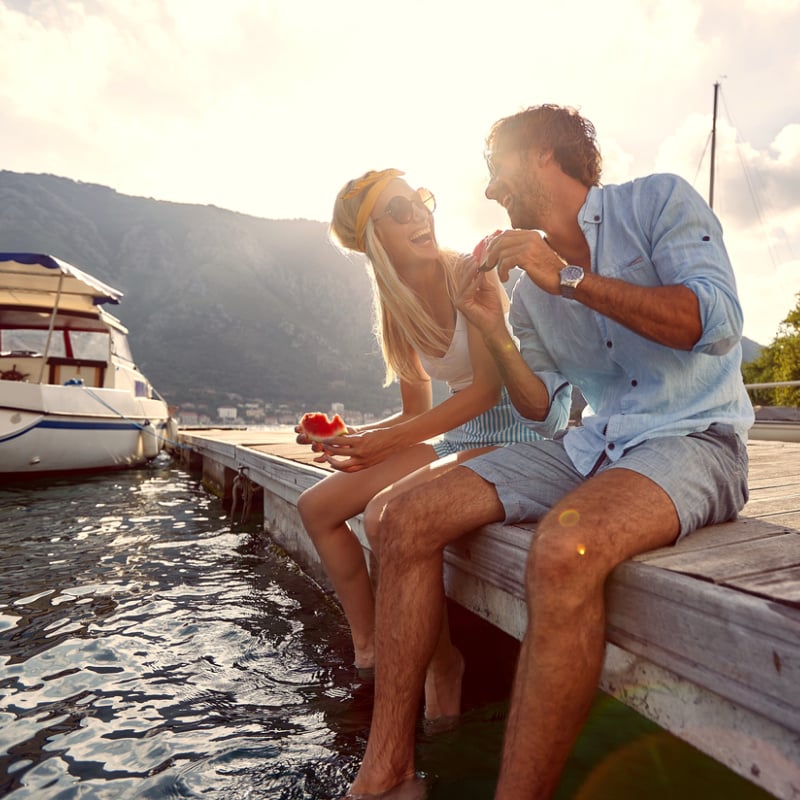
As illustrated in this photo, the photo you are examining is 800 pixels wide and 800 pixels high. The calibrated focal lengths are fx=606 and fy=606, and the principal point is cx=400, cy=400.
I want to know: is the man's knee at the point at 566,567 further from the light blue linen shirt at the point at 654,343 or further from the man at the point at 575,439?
the light blue linen shirt at the point at 654,343

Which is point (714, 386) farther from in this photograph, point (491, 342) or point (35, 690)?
point (35, 690)

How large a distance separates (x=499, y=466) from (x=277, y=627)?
2338mm

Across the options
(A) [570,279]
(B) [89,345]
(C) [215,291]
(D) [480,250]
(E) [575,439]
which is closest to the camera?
(A) [570,279]

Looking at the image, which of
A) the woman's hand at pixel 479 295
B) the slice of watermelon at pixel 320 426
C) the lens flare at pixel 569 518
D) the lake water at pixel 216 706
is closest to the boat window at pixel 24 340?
the lake water at pixel 216 706

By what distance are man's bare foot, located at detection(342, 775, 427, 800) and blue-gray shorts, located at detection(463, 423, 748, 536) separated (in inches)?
32.5

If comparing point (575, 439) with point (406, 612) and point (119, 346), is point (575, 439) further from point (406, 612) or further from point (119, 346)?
point (119, 346)

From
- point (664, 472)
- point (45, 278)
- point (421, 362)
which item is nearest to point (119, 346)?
point (45, 278)

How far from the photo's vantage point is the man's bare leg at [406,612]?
69.2 inches

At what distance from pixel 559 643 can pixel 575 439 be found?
2.73 ft

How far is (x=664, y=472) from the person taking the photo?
62.2 inches

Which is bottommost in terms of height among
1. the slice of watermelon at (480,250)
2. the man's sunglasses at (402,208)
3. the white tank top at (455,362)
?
the white tank top at (455,362)

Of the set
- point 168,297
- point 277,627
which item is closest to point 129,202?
point 168,297

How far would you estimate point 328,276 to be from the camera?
11931cm

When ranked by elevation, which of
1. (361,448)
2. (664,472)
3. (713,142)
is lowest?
(361,448)
